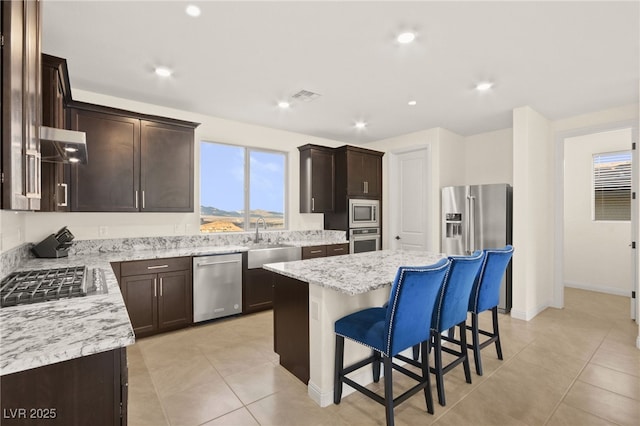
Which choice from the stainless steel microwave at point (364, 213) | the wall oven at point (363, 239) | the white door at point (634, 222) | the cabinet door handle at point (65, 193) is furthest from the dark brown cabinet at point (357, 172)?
the cabinet door handle at point (65, 193)

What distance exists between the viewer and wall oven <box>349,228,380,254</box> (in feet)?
17.0

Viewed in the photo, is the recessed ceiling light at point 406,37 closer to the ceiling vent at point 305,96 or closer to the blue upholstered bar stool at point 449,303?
the ceiling vent at point 305,96

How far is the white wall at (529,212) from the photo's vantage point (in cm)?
392

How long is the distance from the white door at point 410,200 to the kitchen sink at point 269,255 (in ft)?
6.81

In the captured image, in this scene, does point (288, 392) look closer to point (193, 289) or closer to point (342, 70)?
point (193, 289)

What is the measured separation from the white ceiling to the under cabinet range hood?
0.92 meters

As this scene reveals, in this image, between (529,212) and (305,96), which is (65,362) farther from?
(529,212)

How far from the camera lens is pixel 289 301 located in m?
2.49

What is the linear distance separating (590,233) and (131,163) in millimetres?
6871

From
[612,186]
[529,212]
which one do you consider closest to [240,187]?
[529,212]

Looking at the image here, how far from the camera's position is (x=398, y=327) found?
1.79 meters

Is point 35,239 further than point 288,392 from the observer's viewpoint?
Yes

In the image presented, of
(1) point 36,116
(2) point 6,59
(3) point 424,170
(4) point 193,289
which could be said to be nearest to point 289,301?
(4) point 193,289

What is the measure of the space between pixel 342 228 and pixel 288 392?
3.16m
